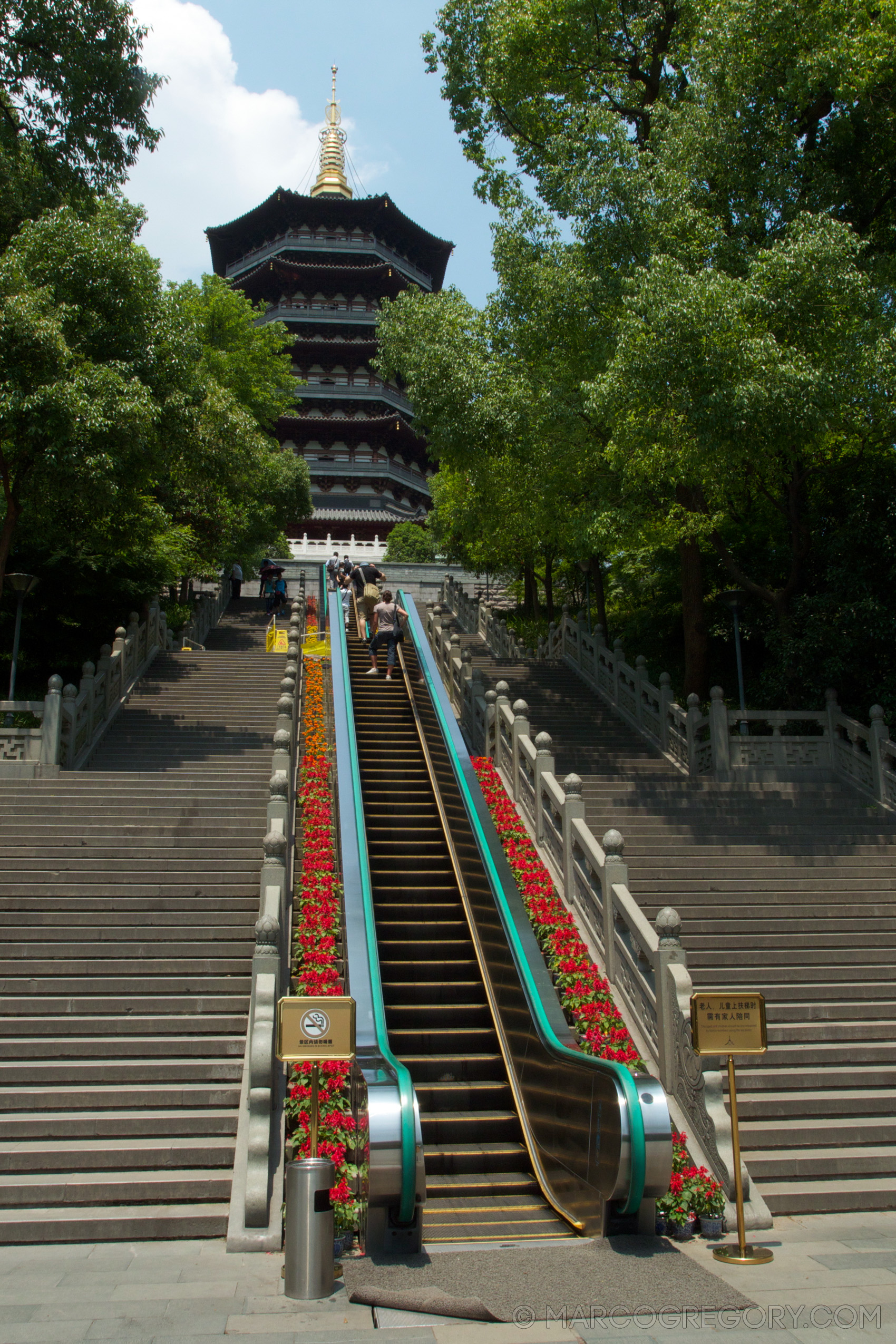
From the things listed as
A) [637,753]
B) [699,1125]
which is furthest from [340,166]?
[699,1125]

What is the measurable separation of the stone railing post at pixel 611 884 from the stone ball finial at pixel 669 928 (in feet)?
3.32

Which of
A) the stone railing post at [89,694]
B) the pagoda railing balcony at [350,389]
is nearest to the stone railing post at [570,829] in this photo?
the stone railing post at [89,694]

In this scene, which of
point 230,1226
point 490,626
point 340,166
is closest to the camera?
point 230,1226

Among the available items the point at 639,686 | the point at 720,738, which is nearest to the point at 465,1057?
the point at 720,738

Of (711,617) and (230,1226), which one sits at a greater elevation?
(711,617)

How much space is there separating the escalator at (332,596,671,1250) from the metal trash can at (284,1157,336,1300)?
327 mm

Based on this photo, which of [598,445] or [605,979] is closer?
[605,979]

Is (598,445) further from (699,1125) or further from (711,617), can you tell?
(699,1125)

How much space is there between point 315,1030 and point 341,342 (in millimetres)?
46873

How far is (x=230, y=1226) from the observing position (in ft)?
20.1

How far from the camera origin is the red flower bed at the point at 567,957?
773 cm

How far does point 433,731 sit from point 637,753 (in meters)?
4.31

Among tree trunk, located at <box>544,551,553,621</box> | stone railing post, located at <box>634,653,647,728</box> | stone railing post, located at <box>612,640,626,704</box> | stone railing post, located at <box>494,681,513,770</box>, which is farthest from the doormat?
tree trunk, located at <box>544,551,553,621</box>

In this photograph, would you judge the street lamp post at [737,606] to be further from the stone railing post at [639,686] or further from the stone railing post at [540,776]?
the stone railing post at [540,776]
